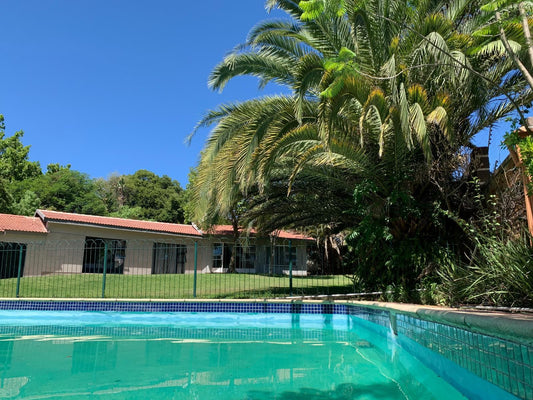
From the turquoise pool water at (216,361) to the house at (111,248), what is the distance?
7654mm

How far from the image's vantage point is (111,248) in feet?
67.7

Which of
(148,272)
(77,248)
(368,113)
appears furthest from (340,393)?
(148,272)

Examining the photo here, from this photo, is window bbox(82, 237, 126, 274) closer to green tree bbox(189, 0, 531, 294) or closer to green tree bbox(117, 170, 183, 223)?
green tree bbox(189, 0, 531, 294)

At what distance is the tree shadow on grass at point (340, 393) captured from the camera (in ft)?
13.1

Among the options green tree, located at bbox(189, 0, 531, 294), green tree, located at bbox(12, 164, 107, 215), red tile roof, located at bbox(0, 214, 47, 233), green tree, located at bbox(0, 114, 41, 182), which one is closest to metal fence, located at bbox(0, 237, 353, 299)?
red tile roof, located at bbox(0, 214, 47, 233)

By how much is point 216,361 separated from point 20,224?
18.7 metres

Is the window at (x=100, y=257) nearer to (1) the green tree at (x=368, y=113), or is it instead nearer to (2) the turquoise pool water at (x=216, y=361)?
(2) the turquoise pool water at (x=216, y=361)

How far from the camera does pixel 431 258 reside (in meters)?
9.23

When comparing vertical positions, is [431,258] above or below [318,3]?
below

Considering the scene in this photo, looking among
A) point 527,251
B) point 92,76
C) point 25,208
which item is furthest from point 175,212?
point 527,251

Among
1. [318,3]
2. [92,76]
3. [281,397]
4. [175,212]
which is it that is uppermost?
[92,76]

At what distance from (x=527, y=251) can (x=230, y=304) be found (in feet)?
22.2

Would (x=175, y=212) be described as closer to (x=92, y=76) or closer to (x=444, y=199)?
(x=92, y=76)

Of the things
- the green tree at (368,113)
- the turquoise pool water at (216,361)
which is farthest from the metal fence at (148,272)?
the green tree at (368,113)
